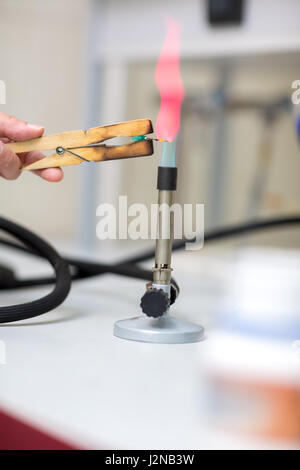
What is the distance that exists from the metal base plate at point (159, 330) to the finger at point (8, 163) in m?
0.17

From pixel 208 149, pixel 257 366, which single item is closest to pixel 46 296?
pixel 257 366

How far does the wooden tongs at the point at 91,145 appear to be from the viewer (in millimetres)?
424

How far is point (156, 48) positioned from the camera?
1.40 m

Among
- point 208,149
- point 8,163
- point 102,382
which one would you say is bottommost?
point 102,382

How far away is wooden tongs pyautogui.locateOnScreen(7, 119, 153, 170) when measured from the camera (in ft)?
1.39

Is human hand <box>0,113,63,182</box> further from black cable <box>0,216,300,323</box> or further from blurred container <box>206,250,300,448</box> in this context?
blurred container <box>206,250,300,448</box>

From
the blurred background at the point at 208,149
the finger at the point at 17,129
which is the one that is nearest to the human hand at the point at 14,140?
the finger at the point at 17,129

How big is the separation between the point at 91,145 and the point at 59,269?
0.15m

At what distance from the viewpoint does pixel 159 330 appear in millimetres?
459

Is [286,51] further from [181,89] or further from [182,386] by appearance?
[182,386]

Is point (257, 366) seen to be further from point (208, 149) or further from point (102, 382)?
point (208, 149)

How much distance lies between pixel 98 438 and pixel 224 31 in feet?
3.77
